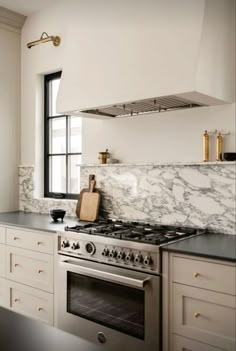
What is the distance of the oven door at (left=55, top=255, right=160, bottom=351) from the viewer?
224 cm

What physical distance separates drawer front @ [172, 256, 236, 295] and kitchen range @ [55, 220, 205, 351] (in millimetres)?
130

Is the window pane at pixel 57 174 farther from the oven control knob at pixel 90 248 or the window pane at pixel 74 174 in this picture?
the oven control knob at pixel 90 248

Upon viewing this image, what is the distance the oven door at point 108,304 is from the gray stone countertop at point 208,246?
0.24m

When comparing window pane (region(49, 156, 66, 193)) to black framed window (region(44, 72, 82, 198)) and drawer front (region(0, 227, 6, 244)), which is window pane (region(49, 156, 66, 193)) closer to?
black framed window (region(44, 72, 82, 198))

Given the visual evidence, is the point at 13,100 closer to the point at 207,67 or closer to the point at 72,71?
the point at 72,71

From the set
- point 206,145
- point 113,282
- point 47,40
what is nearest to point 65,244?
point 113,282

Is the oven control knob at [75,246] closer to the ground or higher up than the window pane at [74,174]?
closer to the ground

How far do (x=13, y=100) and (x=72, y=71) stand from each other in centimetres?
135

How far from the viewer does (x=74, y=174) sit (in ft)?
12.5

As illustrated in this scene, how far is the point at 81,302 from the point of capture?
2645 millimetres

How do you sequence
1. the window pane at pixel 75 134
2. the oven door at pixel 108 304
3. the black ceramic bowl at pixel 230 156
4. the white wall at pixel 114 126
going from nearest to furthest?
the oven door at pixel 108 304
the black ceramic bowl at pixel 230 156
the white wall at pixel 114 126
the window pane at pixel 75 134

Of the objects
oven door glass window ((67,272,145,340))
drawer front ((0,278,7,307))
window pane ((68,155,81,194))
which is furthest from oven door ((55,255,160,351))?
window pane ((68,155,81,194))

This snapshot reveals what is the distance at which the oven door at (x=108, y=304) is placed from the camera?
224cm

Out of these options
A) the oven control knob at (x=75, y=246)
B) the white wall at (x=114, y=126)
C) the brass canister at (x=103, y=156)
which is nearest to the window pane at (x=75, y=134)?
the white wall at (x=114, y=126)
